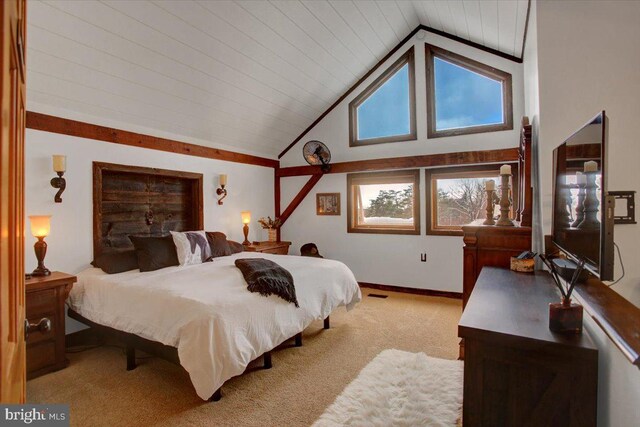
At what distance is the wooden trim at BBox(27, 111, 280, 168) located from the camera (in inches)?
120

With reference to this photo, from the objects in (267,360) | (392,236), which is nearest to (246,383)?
(267,360)

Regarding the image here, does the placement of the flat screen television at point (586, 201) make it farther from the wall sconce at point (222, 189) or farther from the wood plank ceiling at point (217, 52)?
the wall sconce at point (222, 189)

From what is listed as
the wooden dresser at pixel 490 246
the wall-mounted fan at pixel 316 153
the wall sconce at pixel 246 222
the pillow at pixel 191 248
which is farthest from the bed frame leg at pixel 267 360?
the wall-mounted fan at pixel 316 153

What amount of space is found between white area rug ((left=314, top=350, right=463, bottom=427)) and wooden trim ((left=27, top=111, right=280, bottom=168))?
3.41 m

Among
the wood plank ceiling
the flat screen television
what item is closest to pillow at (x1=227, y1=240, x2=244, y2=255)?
the wood plank ceiling

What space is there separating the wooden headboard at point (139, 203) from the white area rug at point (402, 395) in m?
2.93

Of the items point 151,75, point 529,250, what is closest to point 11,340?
point 529,250

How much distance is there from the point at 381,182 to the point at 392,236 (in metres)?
0.86

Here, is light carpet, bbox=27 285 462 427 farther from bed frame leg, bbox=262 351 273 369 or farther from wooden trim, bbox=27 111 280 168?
wooden trim, bbox=27 111 280 168

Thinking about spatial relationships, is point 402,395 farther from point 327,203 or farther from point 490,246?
point 327,203

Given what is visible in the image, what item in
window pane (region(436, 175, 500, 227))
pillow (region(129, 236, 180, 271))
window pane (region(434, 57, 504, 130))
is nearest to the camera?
pillow (region(129, 236, 180, 271))

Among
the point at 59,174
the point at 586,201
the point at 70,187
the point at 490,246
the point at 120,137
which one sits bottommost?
the point at 490,246

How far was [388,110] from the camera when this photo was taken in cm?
508

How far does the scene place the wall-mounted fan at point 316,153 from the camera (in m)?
5.16
